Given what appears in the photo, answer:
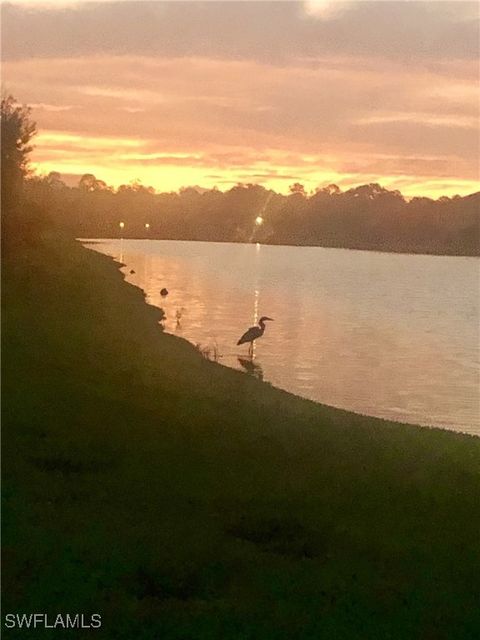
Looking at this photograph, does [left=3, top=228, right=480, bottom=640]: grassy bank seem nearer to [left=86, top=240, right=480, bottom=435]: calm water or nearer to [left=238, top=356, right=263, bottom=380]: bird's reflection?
[left=86, top=240, right=480, bottom=435]: calm water

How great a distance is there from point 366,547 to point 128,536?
8.37ft

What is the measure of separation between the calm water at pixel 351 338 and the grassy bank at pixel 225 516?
21.9 feet

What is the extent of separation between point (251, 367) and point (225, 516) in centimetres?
1983

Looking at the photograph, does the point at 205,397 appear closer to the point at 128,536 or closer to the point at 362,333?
the point at 128,536

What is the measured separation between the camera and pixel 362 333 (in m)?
45.3

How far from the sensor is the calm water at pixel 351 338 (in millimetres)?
27641

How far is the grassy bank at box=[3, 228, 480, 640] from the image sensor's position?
346 inches

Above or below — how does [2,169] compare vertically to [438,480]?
above

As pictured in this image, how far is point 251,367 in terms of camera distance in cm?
3122

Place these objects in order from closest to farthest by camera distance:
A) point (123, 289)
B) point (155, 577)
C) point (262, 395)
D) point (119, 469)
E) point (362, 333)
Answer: point (155, 577)
point (119, 469)
point (262, 395)
point (362, 333)
point (123, 289)

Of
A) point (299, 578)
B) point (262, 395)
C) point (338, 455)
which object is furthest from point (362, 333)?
point (299, 578)

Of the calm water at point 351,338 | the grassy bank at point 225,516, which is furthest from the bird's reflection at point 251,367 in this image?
the grassy bank at point 225,516

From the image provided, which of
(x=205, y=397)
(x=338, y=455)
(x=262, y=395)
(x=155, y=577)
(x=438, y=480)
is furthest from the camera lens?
(x=262, y=395)

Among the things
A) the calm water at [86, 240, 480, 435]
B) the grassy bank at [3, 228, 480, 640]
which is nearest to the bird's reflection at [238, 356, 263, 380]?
the calm water at [86, 240, 480, 435]
